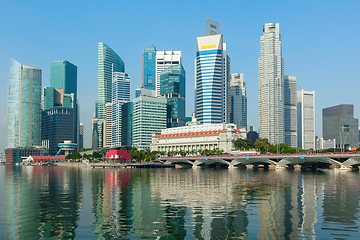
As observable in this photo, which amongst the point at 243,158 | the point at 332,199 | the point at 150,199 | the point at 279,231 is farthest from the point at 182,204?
the point at 243,158

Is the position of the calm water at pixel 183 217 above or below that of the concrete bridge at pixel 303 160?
above

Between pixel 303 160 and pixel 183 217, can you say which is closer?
pixel 183 217

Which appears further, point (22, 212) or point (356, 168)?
point (356, 168)

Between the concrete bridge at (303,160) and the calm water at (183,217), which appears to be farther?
the concrete bridge at (303,160)

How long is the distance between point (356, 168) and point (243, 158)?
54.3 meters

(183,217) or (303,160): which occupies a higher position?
(183,217)

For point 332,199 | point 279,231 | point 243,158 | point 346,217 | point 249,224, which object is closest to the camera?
point 279,231

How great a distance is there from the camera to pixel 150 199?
53.8 m

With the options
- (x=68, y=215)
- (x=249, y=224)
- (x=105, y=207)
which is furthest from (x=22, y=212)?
(x=249, y=224)

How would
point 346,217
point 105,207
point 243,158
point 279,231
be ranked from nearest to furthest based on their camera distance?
point 279,231
point 346,217
point 105,207
point 243,158

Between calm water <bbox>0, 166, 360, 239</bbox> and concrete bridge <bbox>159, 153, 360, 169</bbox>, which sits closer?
calm water <bbox>0, 166, 360, 239</bbox>

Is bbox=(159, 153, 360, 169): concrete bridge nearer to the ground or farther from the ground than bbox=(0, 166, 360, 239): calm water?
nearer to the ground

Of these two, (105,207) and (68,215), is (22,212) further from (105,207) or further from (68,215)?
(105,207)

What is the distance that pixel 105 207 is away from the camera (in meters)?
46.2
